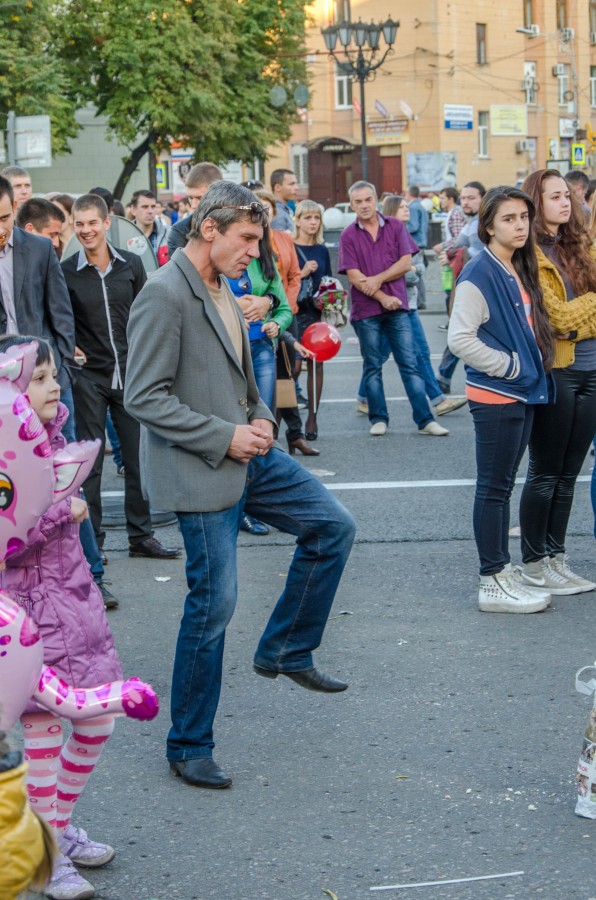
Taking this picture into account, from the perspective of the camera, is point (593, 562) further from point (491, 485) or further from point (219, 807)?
point (219, 807)

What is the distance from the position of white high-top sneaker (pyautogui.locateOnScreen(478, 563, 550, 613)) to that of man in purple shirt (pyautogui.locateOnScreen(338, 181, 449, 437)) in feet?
15.9

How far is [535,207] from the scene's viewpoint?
6.31 metres

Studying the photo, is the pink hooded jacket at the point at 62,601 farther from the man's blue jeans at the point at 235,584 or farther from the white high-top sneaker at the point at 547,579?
the white high-top sneaker at the point at 547,579

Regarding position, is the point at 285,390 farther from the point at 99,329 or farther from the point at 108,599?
the point at 108,599

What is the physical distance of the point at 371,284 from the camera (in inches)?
428

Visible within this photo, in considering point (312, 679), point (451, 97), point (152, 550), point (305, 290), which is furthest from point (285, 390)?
point (451, 97)

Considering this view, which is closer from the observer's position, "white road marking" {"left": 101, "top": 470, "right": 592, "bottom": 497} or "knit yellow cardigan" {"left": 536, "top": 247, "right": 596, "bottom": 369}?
"knit yellow cardigan" {"left": 536, "top": 247, "right": 596, "bottom": 369}

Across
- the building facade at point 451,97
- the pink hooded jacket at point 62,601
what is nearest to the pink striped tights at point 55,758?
the pink hooded jacket at point 62,601

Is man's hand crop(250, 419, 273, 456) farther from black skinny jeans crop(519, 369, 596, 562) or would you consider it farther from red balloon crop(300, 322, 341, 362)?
red balloon crop(300, 322, 341, 362)

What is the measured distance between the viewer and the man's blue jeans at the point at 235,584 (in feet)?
14.2

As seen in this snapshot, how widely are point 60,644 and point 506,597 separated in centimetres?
303

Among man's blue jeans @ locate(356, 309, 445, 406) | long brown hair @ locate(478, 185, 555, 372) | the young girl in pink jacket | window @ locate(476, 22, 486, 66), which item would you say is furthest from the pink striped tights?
window @ locate(476, 22, 486, 66)

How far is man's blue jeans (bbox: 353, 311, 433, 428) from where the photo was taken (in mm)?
11062

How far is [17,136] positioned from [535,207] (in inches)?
615
